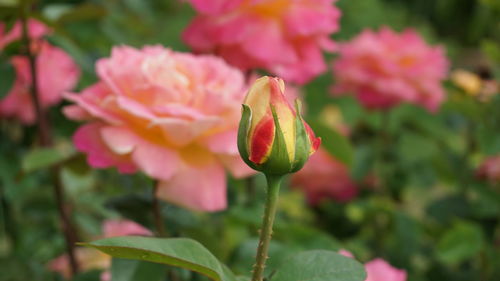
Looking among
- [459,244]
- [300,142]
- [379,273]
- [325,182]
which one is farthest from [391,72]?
[300,142]

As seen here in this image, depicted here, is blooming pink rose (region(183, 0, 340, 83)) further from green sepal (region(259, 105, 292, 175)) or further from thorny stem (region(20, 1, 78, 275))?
green sepal (region(259, 105, 292, 175))

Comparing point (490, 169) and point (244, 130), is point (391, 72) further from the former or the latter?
point (244, 130)

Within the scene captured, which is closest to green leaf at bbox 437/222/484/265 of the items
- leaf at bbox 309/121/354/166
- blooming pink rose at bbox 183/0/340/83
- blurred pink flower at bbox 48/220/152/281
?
leaf at bbox 309/121/354/166

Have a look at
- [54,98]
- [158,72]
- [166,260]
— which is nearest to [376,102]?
[54,98]

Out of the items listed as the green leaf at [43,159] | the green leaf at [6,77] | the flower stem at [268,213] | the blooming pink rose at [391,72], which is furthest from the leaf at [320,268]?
the blooming pink rose at [391,72]

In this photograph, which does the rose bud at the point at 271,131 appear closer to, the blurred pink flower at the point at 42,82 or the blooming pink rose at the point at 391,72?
the blurred pink flower at the point at 42,82

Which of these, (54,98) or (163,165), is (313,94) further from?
(163,165)
